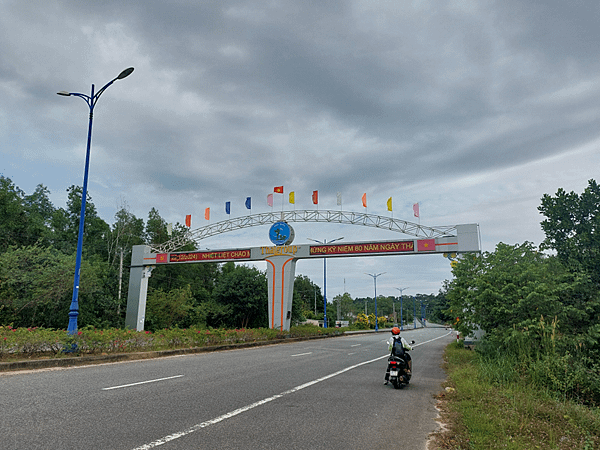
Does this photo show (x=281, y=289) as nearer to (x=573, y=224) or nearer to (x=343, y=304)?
(x=573, y=224)

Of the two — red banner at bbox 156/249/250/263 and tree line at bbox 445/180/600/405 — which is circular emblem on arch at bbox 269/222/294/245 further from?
tree line at bbox 445/180/600/405

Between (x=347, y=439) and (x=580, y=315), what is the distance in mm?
10133

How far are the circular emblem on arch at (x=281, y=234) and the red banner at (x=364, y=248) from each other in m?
1.93

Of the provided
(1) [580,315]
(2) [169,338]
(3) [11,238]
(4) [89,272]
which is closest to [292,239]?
(2) [169,338]

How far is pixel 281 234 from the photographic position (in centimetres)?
3016

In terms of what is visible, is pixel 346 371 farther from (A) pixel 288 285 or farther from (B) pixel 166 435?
(A) pixel 288 285

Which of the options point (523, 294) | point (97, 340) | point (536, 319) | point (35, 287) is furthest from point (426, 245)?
point (35, 287)

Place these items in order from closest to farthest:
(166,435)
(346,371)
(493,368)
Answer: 1. (166,435)
2. (493,368)
3. (346,371)

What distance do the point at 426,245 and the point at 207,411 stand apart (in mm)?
22646

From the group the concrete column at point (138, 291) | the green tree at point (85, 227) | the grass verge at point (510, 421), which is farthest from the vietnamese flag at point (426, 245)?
the green tree at point (85, 227)

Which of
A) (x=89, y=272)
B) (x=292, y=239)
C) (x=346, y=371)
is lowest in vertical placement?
(x=346, y=371)

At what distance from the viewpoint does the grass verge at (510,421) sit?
5242 millimetres

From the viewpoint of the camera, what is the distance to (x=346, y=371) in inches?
495

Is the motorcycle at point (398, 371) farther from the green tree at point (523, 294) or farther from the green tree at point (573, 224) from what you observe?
the green tree at point (573, 224)
